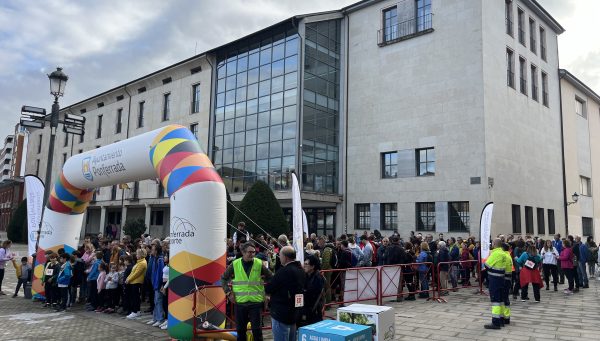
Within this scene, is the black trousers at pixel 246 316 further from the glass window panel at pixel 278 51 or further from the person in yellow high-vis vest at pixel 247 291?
the glass window panel at pixel 278 51

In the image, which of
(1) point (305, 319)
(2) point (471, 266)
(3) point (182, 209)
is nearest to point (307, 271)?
(1) point (305, 319)

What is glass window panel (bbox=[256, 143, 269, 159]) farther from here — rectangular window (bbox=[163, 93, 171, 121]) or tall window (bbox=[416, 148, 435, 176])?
rectangular window (bbox=[163, 93, 171, 121])

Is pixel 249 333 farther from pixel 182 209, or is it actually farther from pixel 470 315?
pixel 470 315

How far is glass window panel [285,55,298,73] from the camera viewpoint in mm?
28672

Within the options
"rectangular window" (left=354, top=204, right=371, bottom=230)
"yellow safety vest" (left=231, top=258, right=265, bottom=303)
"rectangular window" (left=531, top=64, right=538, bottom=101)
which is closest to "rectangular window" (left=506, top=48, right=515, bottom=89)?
"rectangular window" (left=531, top=64, right=538, bottom=101)

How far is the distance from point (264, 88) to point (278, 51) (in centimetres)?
255

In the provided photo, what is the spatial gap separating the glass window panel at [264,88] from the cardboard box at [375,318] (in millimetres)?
25303

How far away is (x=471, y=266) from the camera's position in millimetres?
16438

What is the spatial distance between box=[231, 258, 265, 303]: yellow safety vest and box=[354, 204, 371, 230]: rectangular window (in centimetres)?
2111

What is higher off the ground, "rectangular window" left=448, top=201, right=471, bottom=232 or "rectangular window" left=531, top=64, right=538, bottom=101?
"rectangular window" left=531, top=64, right=538, bottom=101

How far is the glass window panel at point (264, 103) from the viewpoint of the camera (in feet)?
98.8

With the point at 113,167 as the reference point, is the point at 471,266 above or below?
below

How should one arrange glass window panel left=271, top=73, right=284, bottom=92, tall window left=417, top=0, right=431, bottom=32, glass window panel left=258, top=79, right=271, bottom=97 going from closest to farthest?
1. tall window left=417, top=0, right=431, bottom=32
2. glass window panel left=271, top=73, right=284, bottom=92
3. glass window panel left=258, top=79, right=271, bottom=97

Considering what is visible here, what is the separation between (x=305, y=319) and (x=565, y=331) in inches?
242
